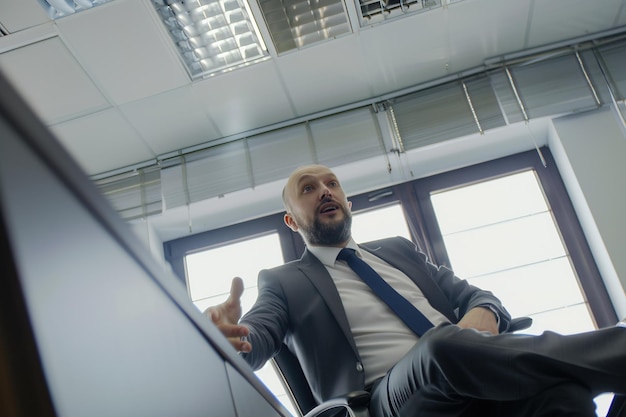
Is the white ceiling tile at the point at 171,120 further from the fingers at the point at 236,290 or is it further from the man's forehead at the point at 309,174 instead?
the fingers at the point at 236,290

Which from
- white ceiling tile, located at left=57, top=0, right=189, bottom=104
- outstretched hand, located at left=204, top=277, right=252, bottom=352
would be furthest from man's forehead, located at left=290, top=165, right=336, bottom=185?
white ceiling tile, located at left=57, top=0, right=189, bottom=104

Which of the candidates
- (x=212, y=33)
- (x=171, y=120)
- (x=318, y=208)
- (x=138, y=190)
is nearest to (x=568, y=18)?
(x=212, y=33)

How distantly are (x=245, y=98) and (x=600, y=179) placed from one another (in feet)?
7.29

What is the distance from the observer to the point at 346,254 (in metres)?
1.73

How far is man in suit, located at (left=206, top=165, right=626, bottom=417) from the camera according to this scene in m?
0.81

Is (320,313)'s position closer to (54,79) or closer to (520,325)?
(520,325)

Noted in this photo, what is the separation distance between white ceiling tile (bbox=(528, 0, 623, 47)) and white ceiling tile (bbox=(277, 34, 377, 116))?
3.43ft

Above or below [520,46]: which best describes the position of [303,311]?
below

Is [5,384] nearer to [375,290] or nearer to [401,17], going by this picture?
[375,290]

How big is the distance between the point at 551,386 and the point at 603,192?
266cm

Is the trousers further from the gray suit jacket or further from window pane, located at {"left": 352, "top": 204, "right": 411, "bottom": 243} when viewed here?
window pane, located at {"left": 352, "top": 204, "right": 411, "bottom": 243}

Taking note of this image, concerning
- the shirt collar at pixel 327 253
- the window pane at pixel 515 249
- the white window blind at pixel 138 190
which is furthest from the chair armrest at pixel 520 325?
the white window blind at pixel 138 190

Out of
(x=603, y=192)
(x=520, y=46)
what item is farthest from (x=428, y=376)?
(x=520, y=46)

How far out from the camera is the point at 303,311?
152 centimetres
